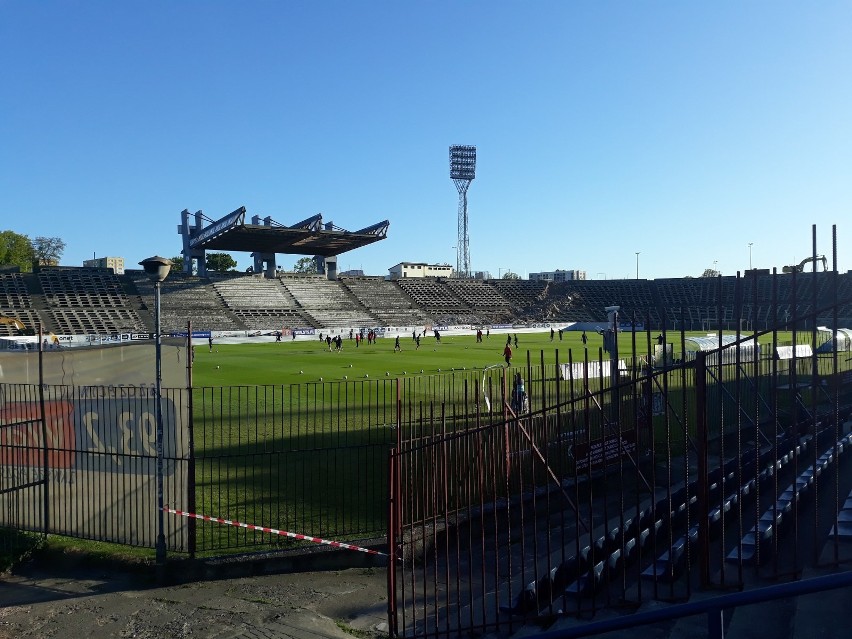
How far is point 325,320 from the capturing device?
6812 cm

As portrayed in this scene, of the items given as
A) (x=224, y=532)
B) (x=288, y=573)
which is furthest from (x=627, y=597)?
(x=224, y=532)

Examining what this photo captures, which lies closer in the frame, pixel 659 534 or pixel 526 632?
pixel 526 632

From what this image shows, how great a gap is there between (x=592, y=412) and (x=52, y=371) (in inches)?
436

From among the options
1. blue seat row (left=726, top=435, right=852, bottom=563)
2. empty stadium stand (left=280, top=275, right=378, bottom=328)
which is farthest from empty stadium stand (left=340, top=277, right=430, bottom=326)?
blue seat row (left=726, top=435, right=852, bottom=563)

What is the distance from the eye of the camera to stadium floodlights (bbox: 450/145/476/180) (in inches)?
4419

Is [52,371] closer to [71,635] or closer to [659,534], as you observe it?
[71,635]

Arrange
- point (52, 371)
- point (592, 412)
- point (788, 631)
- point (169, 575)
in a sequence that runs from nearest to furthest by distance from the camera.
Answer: point (788, 631)
point (169, 575)
point (52, 371)
point (592, 412)

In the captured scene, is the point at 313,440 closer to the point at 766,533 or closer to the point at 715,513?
the point at 715,513

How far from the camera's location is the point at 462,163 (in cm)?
11225

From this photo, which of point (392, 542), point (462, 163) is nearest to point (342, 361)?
point (392, 542)

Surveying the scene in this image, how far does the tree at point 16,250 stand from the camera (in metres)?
94.8

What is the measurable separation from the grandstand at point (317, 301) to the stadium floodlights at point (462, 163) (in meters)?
28.4

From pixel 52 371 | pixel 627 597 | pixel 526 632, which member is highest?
pixel 52 371

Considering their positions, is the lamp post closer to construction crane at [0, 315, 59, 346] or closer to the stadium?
the stadium
